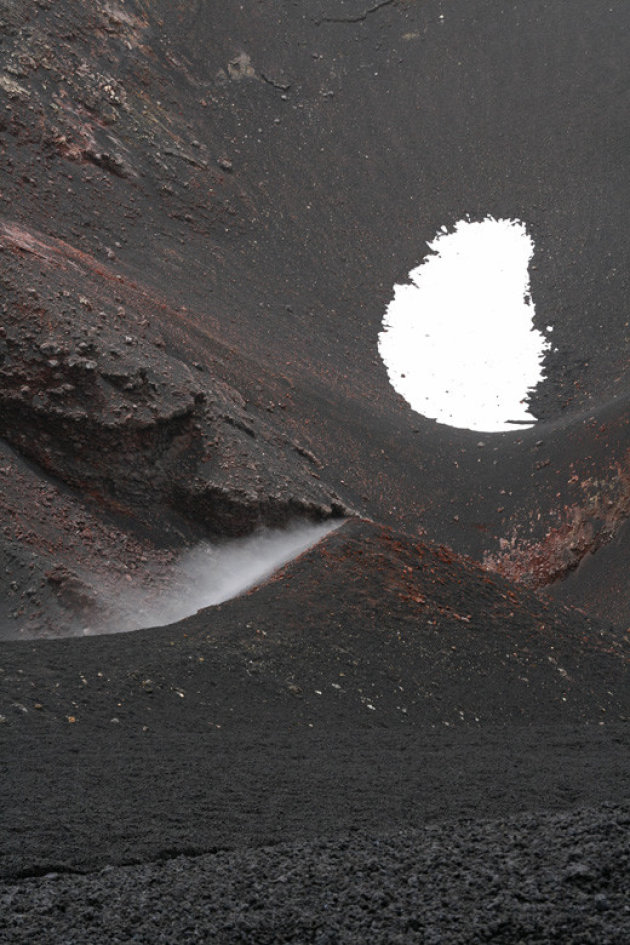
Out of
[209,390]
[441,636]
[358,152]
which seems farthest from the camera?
[358,152]

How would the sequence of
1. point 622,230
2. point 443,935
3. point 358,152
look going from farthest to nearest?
point 358,152 < point 622,230 < point 443,935

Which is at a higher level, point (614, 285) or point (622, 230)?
point (622, 230)

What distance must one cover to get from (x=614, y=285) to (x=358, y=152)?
386 inches

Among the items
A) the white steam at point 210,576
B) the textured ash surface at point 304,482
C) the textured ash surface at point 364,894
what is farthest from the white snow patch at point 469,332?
the textured ash surface at point 364,894

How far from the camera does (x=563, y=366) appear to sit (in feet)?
83.1

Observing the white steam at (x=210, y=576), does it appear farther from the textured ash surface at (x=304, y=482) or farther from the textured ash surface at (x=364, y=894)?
the textured ash surface at (x=364, y=894)

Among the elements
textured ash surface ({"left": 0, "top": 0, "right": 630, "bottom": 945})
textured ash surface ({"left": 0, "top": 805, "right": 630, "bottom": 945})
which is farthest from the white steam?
textured ash surface ({"left": 0, "top": 805, "right": 630, "bottom": 945})

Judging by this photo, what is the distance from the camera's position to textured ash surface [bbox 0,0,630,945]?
5148mm

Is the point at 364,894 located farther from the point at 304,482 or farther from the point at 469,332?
the point at 469,332

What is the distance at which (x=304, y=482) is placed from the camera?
16.2m

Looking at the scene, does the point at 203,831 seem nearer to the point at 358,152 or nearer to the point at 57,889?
the point at 57,889

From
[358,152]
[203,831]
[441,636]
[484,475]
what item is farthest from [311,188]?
[203,831]

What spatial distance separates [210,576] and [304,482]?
2.72 metres

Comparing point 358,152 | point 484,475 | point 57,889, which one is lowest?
point 57,889
